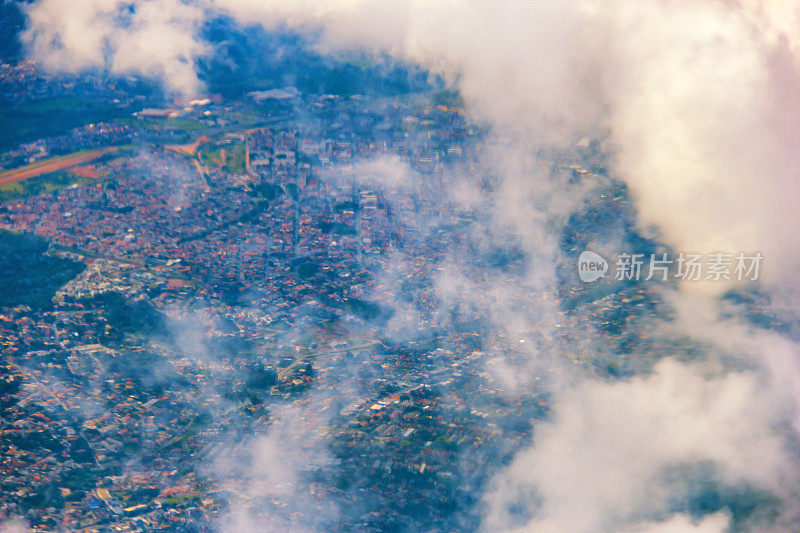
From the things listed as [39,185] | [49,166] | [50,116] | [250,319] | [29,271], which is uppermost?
[50,116]

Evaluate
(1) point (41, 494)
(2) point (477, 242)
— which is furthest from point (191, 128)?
(1) point (41, 494)

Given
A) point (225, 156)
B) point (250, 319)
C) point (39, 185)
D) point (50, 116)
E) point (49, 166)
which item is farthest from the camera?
point (50, 116)

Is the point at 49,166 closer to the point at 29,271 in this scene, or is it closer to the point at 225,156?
the point at 29,271

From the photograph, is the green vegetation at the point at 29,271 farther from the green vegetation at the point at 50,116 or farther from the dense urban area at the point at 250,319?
the green vegetation at the point at 50,116

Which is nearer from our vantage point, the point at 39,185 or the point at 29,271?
the point at 29,271

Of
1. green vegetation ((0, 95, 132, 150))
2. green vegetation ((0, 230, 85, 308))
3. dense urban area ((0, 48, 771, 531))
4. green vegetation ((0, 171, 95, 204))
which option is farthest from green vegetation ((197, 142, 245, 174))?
green vegetation ((0, 230, 85, 308))

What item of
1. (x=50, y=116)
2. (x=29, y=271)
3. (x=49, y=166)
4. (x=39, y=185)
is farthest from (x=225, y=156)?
(x=29, y=271)

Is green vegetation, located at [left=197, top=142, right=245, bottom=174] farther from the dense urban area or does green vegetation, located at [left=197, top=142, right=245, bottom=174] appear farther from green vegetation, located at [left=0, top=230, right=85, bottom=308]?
green vegetation, located at [left=0, top=230, right=85, bottom=308]

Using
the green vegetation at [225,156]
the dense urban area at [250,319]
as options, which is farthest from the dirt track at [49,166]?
the green vegetation at [225,156]

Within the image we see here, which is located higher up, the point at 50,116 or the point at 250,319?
the point at 50,116
